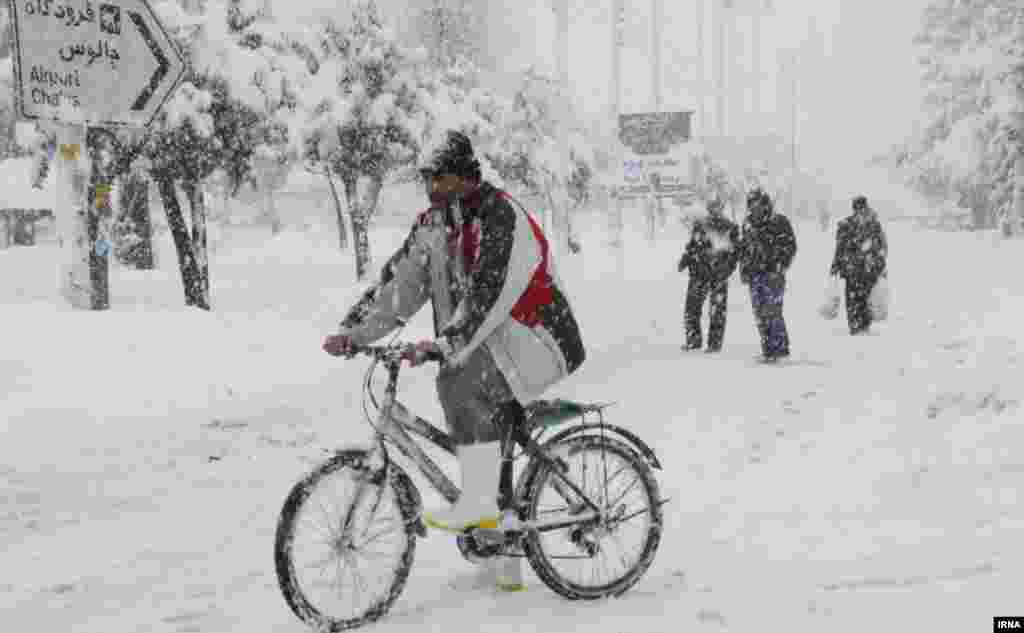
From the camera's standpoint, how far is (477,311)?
4086 millimetres

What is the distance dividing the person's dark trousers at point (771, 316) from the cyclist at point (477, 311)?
28.4ft

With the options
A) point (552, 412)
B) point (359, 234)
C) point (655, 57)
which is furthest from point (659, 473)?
point (655, 57)

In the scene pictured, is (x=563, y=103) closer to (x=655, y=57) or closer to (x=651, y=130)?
(x=655, y=57)

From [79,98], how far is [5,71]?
27.7 ft

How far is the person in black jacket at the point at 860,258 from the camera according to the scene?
49.3ft

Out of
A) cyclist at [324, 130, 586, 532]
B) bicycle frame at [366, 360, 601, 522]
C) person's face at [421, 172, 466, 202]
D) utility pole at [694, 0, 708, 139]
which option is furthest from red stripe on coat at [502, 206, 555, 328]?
utility pole at [694, 0, 708, 139]

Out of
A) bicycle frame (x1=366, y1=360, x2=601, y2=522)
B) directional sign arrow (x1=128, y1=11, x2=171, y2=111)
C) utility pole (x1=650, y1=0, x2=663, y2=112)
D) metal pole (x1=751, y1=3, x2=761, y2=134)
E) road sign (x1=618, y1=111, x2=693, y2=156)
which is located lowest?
bicycle frame (x1=366, y1=360, x2=601, y2=522)

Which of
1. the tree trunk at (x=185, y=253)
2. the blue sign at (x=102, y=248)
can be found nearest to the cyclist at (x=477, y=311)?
the blue sign at (x=102, y=248)

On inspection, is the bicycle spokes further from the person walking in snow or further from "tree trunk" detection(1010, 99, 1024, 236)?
"tree trunk" detection(1010, 99, 1024, 236)

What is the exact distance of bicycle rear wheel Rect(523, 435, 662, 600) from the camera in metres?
4.38

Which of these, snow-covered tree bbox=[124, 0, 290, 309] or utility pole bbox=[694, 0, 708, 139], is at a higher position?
utility pole bbox=[694, 0, 708, 139]

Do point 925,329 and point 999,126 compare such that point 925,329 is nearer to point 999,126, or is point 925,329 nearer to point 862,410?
point 862,410

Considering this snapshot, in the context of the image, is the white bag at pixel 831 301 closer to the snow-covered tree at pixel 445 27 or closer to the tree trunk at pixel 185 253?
the tree trunk at pixel 185 253

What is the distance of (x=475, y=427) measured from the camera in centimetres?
418
